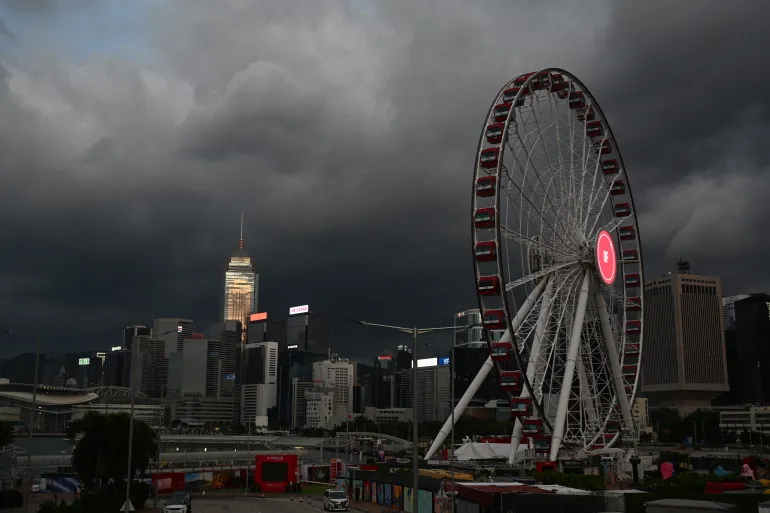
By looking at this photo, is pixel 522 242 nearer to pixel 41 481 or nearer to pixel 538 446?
pixel 538 446

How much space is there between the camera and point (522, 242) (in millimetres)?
77125

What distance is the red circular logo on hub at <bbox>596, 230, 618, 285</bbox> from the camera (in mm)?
82250

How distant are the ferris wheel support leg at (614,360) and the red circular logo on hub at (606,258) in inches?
83.0

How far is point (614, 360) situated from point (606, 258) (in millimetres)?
10899

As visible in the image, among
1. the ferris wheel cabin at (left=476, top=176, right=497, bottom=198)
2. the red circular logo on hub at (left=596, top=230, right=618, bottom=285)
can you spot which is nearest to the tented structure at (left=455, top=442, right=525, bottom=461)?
the red circular logo on hub at (left=596, top=230, right=618, bottom=285)

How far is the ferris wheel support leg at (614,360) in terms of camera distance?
3349 inches

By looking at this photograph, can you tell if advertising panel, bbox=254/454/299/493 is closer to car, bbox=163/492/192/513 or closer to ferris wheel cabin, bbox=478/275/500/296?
car, bbox=163/492/192/513

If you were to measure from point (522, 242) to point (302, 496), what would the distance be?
108ft

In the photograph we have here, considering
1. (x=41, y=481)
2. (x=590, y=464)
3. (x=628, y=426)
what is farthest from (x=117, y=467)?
(x=628, y=426)

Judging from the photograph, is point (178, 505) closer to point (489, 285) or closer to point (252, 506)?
point (252, 506)

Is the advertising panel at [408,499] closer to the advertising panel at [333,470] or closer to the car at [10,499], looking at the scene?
the car at [10,499]

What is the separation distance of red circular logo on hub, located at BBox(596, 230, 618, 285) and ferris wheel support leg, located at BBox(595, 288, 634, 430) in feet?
6.91

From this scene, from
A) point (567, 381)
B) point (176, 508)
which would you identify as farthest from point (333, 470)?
point (176, 508)

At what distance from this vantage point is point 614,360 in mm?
86750
